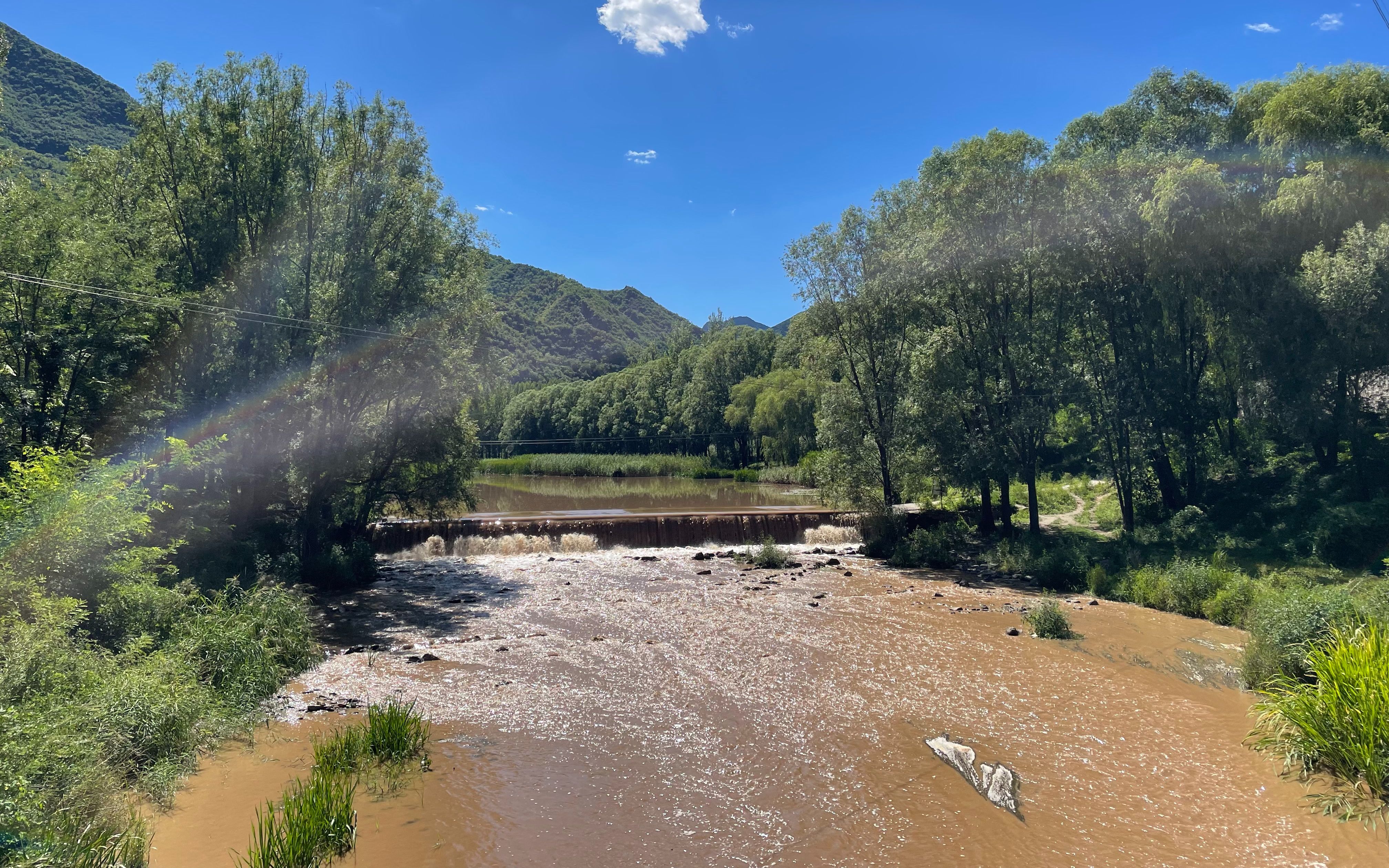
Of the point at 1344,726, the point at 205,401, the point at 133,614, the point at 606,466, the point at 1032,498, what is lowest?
the point at 1344,726

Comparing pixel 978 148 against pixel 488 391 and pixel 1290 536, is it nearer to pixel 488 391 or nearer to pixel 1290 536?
pixel 1290 536

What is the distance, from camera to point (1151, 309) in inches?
948

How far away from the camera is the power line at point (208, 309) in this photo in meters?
14.4

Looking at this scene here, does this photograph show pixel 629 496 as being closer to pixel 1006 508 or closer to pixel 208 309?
pixel 1006 508

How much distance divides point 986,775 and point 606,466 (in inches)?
2756

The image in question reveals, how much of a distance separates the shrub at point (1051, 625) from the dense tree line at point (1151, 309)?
9164 millimetres

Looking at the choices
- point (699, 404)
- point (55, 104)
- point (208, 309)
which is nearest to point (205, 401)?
point (208, 309)

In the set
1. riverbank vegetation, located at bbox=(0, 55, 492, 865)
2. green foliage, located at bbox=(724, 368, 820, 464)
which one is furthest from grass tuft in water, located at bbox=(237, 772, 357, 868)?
green foliage, located at bbox=(724, 368, 820, 464)

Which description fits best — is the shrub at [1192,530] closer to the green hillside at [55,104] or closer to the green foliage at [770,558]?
the green foliage at [770,558]

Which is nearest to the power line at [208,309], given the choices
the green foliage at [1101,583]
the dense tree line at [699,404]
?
the green foliage at [1101,583]

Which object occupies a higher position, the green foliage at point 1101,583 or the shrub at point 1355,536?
the shrub at point 1355,536

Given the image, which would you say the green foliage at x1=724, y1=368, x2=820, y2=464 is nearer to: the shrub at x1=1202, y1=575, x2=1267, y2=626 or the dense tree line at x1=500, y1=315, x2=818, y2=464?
the dense tree line at x1=500, y1=315, x2=818, y2=464

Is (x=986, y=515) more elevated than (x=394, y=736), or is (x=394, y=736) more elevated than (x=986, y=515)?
(x=986, y=515)

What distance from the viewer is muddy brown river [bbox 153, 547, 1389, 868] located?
7172 millimetres
